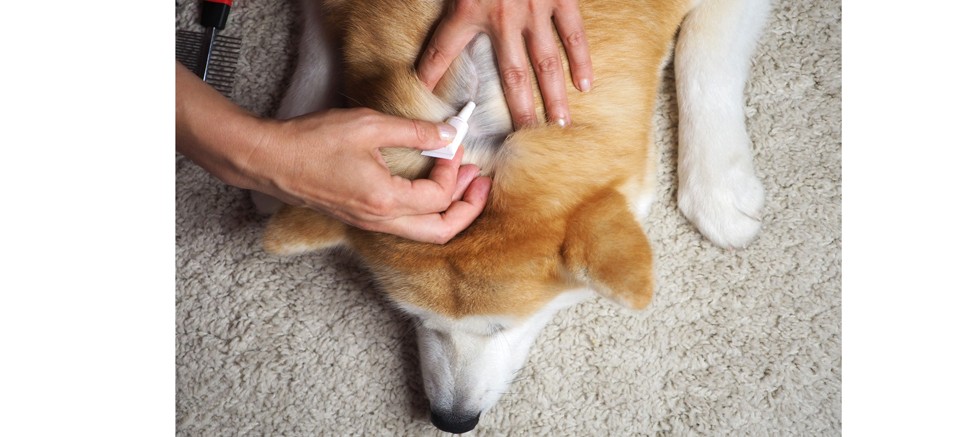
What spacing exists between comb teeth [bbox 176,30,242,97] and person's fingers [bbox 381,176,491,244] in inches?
29.7

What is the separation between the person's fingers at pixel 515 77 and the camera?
3.03ft

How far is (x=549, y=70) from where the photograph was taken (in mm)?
934

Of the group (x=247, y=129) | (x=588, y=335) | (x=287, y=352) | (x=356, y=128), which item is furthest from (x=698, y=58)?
(x=287, y=352)

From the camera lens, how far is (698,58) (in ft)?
4.20

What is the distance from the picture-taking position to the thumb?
2.80 feet

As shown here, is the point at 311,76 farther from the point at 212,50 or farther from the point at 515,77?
the point at 515,77

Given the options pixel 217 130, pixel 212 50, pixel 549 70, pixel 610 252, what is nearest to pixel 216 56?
pixel 212 50

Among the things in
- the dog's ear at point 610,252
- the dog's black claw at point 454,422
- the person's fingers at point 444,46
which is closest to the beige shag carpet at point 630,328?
the dog's black claw at point 454,422

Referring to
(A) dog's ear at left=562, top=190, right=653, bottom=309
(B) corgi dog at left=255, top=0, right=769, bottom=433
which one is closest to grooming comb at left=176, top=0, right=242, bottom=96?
(B) corgi dog at left=255, top=0, right=769, bottom=433

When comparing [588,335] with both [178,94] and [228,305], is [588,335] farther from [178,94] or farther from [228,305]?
[178,94]

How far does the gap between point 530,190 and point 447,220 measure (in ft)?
0.41

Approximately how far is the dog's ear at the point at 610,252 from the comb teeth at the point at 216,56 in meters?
0.94

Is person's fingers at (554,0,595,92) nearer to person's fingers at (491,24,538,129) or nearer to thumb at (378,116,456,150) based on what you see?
person's fingers at (491,24,538,129)

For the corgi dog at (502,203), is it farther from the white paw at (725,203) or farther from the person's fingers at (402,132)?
the white paw at (725,203)
